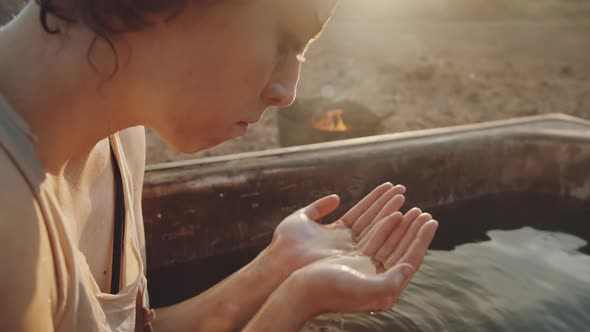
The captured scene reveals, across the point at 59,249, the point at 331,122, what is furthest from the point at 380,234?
the point at 331,122

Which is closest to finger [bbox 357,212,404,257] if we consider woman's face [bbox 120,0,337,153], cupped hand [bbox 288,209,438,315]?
cupped hand [bbox 288,209,438,315]

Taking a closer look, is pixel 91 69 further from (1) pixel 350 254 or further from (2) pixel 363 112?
(2) pixel 363 112

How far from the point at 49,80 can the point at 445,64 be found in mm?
8121

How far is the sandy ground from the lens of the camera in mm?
6223

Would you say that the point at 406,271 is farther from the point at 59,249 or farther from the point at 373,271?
the point at 59,249

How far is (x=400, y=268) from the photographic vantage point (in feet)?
4.61

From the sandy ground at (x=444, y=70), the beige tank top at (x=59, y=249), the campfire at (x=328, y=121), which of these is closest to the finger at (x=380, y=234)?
the beige tank top at (x=59, y=249)

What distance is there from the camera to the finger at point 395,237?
161cm

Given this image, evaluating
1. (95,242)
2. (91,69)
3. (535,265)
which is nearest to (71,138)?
(91,69)

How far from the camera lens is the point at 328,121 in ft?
13.6

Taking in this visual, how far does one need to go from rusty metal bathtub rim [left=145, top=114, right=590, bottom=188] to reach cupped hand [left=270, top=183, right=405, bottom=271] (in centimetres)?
69

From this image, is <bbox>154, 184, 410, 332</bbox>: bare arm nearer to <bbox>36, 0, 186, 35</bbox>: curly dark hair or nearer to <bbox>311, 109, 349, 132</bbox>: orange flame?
<bbox>36, 0, 186, 35</bbox>: curly dark hair

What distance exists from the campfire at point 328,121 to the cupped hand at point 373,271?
2.44 meters

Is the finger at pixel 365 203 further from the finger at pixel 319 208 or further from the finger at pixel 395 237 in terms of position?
the finger at pixel 395 237
